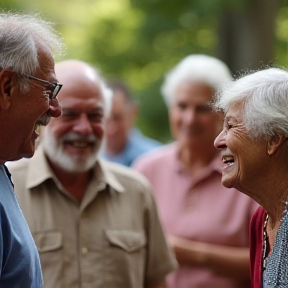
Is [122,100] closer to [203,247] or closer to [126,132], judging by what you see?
[126,132]

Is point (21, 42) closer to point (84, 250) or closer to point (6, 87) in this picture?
point (6, 87)

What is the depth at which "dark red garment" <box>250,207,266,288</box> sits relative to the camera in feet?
12.7

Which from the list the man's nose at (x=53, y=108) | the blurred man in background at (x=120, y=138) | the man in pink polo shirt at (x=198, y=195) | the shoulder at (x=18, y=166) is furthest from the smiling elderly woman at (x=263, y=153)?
the blurred man in background at (x=120, y=138)

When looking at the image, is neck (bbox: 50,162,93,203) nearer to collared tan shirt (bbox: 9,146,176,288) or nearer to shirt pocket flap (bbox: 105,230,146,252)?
collared tan shirt (bbox: 9,146,176,288)

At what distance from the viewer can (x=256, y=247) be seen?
13.2ft

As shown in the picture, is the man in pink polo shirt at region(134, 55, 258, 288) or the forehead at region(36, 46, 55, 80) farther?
the man in pink polo shirt at region(134, 55, 258, 288)

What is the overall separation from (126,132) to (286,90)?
5.20m

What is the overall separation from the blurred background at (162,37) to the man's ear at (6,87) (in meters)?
4.77

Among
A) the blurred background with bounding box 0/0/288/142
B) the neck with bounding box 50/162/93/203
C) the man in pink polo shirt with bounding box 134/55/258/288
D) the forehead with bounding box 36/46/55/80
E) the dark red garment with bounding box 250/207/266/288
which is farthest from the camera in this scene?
the blurred background with bounding box 0/0/288/142

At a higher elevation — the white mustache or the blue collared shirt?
the white mustache

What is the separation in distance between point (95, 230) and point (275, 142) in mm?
1441

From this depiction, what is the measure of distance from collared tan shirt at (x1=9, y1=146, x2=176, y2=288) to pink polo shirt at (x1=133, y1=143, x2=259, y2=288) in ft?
1.89

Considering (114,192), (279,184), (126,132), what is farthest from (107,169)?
(126,132)

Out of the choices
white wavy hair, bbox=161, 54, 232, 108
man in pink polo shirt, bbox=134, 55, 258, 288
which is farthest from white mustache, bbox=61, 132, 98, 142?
white wavy hair, bbox=161, 54, 232, 108
